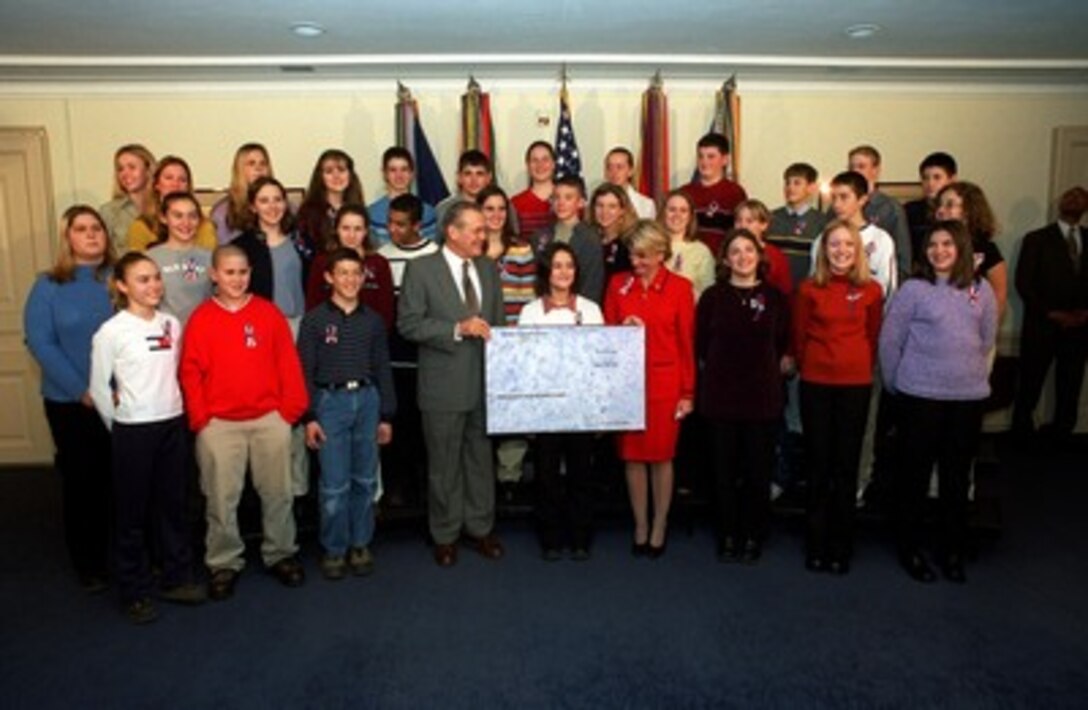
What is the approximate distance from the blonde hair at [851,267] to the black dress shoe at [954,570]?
4.41 ft

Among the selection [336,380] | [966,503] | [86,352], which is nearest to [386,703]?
[336,380]

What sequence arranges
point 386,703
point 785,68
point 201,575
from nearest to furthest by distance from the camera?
point 386,703
point 201,575
point 785,68

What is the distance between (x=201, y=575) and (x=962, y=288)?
3.74 meters

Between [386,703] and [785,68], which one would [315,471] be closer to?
[386,703]

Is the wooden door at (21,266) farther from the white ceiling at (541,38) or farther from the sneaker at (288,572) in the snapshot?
the sneaker at (288,572)

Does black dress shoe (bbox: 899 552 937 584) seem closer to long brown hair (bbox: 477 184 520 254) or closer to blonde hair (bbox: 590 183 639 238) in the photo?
blonde hair (bbox: 590 183 639 238)

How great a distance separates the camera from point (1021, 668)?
3.09 meters

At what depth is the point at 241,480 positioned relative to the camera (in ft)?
12.3

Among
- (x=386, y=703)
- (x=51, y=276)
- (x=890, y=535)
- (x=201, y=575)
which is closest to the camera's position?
(x=386, y=703)

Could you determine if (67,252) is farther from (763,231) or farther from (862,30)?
(862,30)

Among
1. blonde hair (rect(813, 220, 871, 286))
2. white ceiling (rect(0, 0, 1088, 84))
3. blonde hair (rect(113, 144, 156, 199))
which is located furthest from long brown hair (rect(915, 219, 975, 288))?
blonde hair (rect(113, 144, 156, 199))

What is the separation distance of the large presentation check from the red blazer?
126 millimetres

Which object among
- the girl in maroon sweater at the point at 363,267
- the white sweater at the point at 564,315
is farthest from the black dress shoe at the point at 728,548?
the girl in maroon sweater at the point at 363,267

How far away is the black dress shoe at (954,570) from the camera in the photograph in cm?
387
